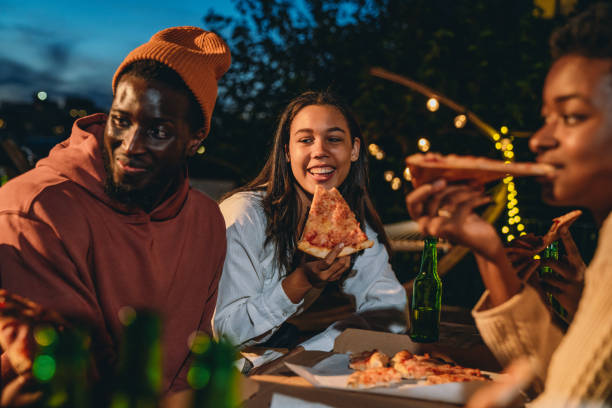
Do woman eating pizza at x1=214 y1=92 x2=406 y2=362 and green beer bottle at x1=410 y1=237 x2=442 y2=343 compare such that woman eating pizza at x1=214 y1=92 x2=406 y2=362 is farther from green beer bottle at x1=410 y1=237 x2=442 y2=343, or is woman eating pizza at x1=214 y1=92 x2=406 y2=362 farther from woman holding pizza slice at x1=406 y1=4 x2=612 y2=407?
woman holding pizza slice at x1=406 y1=4 x2=612 y2=407

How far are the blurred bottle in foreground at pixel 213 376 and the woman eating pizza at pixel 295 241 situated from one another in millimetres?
1787

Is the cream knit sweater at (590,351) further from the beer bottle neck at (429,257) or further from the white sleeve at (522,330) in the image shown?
the beer bottle neck at (429,257)

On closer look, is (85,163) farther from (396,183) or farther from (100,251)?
(396,183)

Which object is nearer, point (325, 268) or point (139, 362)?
point (139, 362)

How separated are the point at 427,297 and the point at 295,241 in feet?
3.18

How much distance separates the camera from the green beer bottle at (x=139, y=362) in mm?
884

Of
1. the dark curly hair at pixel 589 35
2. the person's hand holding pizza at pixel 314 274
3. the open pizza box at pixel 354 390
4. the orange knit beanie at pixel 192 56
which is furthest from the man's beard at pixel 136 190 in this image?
the dark curly hair at pixel 589 35

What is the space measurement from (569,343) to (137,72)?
1.99m

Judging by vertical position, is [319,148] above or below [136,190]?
above

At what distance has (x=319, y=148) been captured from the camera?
329 centimetres

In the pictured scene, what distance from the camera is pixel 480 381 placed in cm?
175

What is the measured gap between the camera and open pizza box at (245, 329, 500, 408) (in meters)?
1.72

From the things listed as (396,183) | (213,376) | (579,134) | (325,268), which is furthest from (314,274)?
(396,183)

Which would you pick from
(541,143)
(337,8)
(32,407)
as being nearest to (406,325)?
(541,143)
